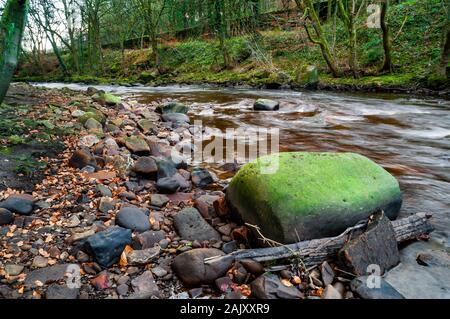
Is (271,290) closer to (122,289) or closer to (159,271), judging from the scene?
(159,271)

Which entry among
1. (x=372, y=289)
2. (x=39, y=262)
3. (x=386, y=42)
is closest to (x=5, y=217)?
(x=39, y=262)

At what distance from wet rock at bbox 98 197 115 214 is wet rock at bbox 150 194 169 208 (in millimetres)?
389

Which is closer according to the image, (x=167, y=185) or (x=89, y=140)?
(x=167, y=185)

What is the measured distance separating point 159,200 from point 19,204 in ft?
4.04

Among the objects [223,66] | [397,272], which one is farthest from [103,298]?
[223,66]

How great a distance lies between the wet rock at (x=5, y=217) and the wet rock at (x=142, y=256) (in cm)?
112

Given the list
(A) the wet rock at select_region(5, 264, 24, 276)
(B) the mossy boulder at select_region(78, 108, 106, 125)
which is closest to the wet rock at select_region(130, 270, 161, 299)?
(A) the wet rock at select_region(5, 264, 24, 276)

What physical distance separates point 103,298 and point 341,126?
662 centimetres

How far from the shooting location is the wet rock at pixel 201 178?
3969mm

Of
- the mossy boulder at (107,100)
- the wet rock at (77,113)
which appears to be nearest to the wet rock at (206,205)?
the wet rock at (77,113)

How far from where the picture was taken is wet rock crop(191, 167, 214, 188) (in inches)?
156

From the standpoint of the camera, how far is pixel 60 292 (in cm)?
200

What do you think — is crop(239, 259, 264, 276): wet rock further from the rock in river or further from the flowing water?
the rock in river

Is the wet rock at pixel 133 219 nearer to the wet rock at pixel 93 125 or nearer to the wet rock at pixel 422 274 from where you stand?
the wet rock at pixel 422 274
